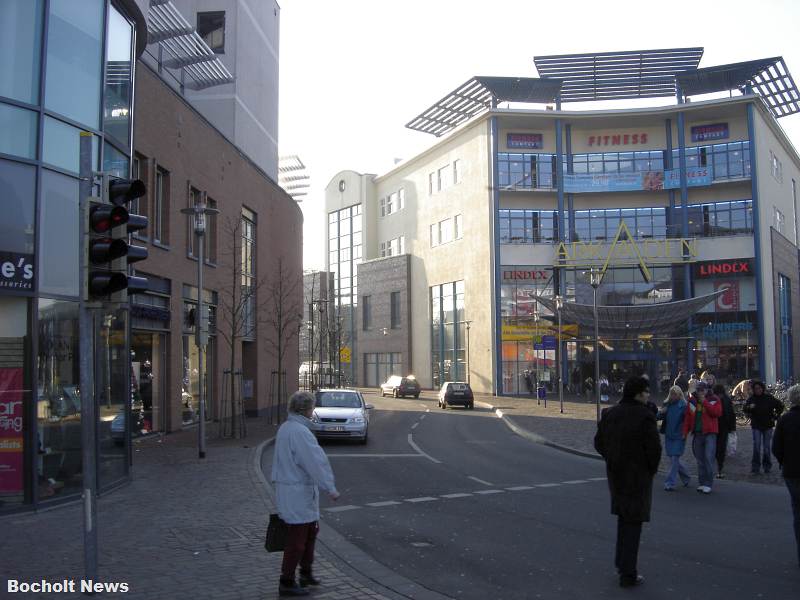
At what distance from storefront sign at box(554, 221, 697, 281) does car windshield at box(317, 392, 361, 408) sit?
30940mm

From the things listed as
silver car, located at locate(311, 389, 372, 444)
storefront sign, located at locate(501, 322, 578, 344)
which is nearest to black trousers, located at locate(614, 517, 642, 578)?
silver car, located at locate(311, 389, 372, 444)

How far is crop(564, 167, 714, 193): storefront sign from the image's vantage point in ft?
164

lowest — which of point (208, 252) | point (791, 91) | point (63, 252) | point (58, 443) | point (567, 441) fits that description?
point (567, 441)

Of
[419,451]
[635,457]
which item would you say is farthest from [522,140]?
[635,457]

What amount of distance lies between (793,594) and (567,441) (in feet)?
47.5

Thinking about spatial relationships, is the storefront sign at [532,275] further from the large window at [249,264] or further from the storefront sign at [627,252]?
the large window at [249,264]

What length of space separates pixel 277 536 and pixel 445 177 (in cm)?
5365

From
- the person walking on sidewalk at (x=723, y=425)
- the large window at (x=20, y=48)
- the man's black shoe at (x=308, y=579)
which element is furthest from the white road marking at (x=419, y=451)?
the large window at (x=20, y=48)

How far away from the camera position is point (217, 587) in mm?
6379

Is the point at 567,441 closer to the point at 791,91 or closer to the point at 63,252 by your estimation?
the point at 63,252

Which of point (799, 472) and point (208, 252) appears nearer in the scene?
point (799, 472)

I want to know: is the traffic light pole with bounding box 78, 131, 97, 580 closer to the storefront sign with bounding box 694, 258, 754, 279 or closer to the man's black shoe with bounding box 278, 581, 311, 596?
the man's black shoe with bounding box 278, 581, 311, 596

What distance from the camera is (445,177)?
192ft

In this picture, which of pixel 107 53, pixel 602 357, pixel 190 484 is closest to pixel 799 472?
pixel 190 484
